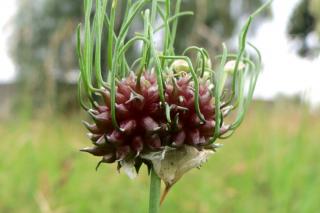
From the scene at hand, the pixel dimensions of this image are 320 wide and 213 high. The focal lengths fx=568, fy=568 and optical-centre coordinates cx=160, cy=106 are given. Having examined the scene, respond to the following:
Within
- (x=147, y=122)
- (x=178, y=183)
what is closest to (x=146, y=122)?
(x=147, y=122)

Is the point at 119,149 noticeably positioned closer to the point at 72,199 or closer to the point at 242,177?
the point at 72,199

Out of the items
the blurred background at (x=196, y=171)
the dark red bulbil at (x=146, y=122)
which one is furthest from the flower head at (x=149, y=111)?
the blurred background at (x=196, y=171)

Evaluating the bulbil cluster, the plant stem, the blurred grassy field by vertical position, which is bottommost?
the blurred grassy field

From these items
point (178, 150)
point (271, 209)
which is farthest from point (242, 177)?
point (178, 150)

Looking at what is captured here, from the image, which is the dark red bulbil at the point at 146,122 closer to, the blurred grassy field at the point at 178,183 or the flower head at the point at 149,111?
the flower head at the point at 149,111

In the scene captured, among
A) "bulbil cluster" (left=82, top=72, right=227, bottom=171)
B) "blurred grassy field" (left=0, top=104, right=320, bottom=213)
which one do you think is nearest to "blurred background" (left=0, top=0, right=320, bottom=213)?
"blurred grassy field" (left=0, top=104, right=320, bottom=213)

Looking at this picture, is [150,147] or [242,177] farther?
[242,177]

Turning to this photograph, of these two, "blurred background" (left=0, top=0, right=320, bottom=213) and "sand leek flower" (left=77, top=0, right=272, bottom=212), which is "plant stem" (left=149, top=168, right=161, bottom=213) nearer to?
"sand leek flower" (left=77, top=0, right=272, bottom=212)
